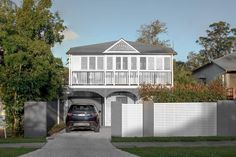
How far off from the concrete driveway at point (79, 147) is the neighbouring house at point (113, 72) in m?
11.9

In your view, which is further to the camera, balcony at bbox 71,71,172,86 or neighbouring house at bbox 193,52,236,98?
neighbouring house at bbox 193,52,236,98

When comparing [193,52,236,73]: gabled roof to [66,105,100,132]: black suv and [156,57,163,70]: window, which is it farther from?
[66,105,100,132]: black suv

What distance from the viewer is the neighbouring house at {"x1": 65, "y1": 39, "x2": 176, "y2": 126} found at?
1443 inches

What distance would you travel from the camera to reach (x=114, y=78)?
3688cm

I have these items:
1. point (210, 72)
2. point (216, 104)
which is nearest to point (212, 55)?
point (210, 72)

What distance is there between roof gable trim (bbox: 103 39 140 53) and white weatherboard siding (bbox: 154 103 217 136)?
12.8 metres

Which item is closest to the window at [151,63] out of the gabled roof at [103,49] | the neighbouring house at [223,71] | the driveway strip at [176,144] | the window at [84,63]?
the gabled roof at [103,49]

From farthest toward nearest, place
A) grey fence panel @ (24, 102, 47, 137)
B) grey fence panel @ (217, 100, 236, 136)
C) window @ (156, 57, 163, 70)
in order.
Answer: window @ (156, 57, 163, 70) < grey fence panel @ (217, 100, 236, 136) < grey fence panel @ (24, 102, 47, 137)

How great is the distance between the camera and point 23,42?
26.4 m

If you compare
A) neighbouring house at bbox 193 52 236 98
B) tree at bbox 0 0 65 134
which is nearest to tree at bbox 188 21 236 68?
neighbouring house at bbox 193 52 236 98

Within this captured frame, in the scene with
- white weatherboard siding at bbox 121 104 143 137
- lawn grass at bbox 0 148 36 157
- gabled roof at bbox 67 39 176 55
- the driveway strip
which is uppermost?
gabled roof at bbox 67 39 176 55

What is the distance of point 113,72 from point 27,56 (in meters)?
11.8

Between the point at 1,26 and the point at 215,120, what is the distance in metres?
12.3

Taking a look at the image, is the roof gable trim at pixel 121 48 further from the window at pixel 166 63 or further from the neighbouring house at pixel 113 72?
the window at pixel 166 63
